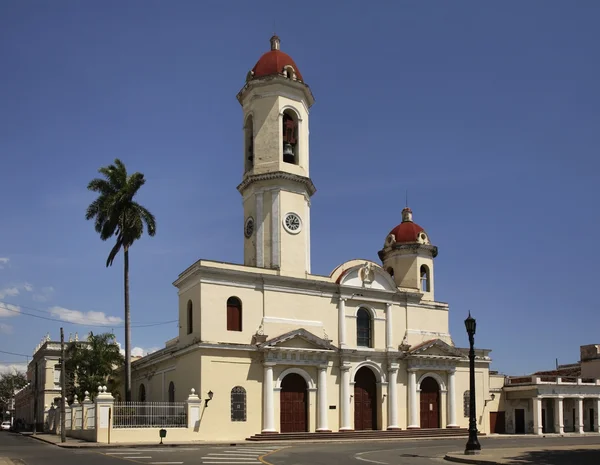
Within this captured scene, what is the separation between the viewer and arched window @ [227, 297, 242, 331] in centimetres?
3934

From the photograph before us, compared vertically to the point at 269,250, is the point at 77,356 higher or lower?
lower

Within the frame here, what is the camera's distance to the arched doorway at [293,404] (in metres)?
40.0

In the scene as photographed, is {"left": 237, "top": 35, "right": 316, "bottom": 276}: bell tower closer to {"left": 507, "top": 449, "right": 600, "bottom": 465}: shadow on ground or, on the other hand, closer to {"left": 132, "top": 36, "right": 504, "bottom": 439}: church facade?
{"left": 132, "top": 36, "right": 504, "bottom": 439}: church facade

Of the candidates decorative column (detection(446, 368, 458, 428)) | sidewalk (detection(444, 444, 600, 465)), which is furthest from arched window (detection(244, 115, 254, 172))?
sidewalk (detection(444, 444, 600, 465))

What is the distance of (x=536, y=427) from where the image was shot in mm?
49312

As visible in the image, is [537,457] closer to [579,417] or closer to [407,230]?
[407,230]

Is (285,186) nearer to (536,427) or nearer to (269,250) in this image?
(269,250)

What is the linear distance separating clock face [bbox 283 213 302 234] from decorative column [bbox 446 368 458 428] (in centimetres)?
1415

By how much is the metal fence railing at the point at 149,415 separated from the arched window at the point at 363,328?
40.8ft

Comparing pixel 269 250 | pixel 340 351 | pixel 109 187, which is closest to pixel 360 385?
pixel 340 351

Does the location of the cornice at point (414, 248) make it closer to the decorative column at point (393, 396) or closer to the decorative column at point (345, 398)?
the decorative column at point (393, 396)

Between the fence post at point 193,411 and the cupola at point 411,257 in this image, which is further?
the cupola at point 411,257

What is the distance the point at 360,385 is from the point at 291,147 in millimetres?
15313

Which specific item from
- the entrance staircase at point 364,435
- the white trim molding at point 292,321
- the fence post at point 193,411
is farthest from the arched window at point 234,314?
the entrance staircase at point 364,435
